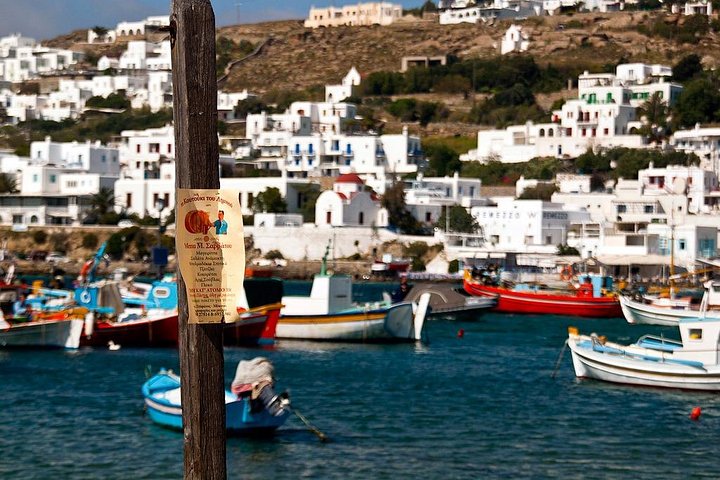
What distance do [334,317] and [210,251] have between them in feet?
104

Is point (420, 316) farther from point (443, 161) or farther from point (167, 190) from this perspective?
point (443, 161)

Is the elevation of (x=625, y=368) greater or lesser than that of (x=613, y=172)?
Result: lesser

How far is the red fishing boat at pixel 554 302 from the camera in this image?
5094 cm

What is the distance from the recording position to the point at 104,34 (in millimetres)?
181000

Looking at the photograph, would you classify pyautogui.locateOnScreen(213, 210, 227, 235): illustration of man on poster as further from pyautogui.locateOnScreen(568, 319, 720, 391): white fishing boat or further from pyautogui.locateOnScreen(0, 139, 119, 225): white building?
pyautogui.locateOnScreen(0, 139, 119, 225): white building

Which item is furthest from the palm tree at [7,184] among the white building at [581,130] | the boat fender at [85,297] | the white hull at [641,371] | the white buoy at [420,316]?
the white hull at [641,371]

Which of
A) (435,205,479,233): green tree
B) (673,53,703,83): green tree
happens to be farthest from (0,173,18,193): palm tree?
(673,53,703,83): green tree

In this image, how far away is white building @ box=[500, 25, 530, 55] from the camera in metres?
141

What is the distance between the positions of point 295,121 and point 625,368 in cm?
8032

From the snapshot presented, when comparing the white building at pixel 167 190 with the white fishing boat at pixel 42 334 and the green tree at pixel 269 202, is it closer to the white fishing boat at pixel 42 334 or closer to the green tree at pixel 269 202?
the green tree at pixel 269 202

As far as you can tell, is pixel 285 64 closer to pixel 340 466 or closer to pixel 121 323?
pixel 121 323

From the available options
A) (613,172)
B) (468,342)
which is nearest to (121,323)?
(468,342)

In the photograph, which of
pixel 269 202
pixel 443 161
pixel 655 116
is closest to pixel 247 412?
pixel 269 202

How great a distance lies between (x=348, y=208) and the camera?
81.1 metres
